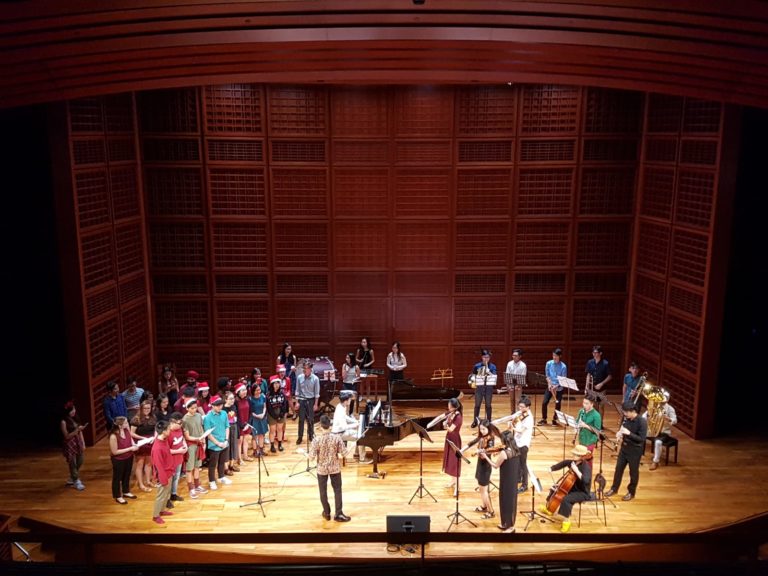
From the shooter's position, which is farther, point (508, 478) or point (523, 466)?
point (523, 466)

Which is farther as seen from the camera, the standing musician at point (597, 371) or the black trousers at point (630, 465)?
the standing musician at point (597, 371)

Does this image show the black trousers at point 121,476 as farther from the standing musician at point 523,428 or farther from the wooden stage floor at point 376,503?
the standing musician at point 523,428

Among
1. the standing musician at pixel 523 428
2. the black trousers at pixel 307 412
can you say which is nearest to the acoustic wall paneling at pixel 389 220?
the black trousers at pixel 307 412

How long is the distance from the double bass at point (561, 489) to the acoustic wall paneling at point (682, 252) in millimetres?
4221

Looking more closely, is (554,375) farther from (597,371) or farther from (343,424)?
(343,424)

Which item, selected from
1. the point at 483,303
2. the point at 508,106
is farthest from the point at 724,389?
the point at 508,106

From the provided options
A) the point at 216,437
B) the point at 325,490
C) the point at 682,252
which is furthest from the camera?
the point at 682,252

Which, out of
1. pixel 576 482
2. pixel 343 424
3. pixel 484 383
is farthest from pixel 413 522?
pixel 484 383

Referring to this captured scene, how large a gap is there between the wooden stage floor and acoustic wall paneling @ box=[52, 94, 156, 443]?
63.2 inches

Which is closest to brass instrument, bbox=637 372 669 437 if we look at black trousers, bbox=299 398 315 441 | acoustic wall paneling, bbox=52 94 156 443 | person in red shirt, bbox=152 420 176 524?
black trousers, bbox=299 398 315 441

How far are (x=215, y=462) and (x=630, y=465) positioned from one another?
6.05 m

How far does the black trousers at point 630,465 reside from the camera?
9.97 meters

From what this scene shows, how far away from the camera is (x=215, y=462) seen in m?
10.5

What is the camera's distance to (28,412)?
1284 cm
